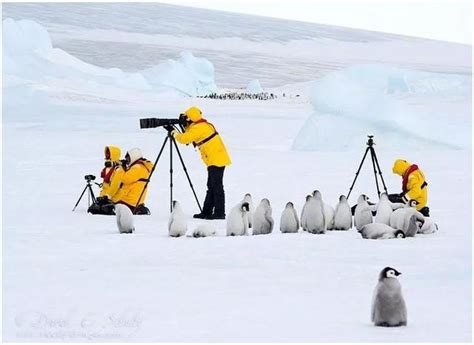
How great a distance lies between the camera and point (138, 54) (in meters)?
31.9

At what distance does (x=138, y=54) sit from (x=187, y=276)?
27.2m

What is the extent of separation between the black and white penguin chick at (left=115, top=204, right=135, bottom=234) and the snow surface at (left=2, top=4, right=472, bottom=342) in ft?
0.42

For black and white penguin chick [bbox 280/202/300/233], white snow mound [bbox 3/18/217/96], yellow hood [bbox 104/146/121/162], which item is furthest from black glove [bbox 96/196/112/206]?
white snow mound [bbox 3/18/217/96]

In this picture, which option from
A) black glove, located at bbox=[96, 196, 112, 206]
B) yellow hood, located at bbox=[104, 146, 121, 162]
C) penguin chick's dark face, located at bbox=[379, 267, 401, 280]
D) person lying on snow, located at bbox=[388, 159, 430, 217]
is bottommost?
penguin chick's dark face, located at bbox=[379, 267, 401, 280]

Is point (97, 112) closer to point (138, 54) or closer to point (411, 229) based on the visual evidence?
point (138, 54)

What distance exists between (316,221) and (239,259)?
122 centimetres

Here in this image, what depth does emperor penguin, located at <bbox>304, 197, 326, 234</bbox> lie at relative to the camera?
6.80 meters

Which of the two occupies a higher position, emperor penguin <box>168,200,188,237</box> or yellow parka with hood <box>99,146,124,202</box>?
yellow parka with hood <box>99,146,124,202</box>

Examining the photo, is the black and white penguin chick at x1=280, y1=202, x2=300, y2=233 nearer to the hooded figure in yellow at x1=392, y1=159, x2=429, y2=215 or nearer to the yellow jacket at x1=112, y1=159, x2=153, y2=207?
the hooded figure in yellow at x1=392, y1=159, x2=429, y2=215

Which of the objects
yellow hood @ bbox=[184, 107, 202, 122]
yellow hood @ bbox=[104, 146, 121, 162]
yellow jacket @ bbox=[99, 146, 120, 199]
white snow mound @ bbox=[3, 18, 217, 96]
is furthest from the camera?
white snow mound @ bbox=[3, 18, 217, 96]

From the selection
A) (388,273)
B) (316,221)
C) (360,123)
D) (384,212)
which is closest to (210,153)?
(316,221)

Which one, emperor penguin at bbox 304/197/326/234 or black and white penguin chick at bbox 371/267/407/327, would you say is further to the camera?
emperor penguin at bbox 304/197/326/234

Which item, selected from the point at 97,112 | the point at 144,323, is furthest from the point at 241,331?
the point at 97,112

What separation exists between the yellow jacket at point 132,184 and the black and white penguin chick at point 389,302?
460 centimetres
